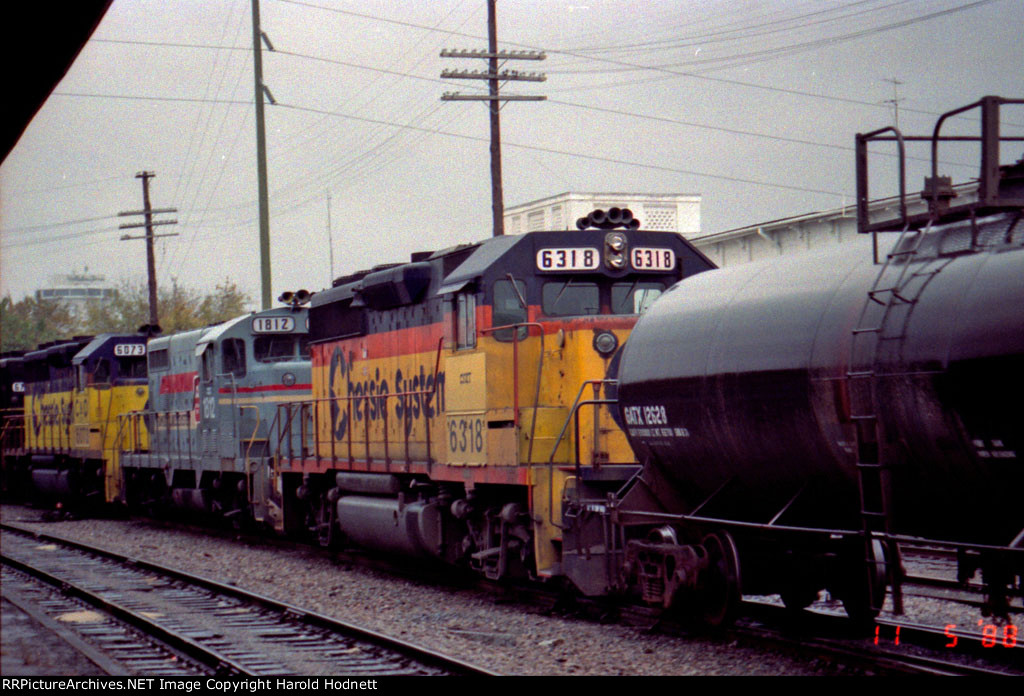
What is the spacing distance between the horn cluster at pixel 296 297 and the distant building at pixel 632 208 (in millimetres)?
16927

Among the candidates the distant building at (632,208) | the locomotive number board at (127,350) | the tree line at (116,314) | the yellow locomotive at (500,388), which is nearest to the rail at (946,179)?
the yellow locomotive at (500,388)

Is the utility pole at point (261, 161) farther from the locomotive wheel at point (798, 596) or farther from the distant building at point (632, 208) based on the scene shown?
the locomotive wheel at point (798, 596)

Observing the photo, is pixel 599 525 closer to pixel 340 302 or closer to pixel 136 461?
pixel 340 302

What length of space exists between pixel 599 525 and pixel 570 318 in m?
2.46

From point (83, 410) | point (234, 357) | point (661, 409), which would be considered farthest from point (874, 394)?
point (83, 410)

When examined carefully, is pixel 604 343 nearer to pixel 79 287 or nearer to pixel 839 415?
pixel 839 415

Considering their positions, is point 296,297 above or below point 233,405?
above

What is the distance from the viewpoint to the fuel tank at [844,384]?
6707mm

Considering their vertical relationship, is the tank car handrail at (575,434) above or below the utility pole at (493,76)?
below

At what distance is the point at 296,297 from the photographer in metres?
21.7

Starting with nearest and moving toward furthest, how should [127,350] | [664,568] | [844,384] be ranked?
[844,384] < [664,568] < [127,350]

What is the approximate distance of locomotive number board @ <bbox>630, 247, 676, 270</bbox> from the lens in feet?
41.4

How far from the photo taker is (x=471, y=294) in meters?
13.0

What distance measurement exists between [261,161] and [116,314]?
56.7 metres
